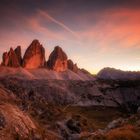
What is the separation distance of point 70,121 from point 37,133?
2429cm

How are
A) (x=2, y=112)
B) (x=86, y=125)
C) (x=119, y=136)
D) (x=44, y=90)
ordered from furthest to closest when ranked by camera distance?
(x=44, y=90)
(x=86, y=125)
(x=2, y=112)
(x=119, y=136)

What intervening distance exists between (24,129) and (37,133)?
220 centimetres

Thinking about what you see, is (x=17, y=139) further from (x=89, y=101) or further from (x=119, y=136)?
(x=89, y=101)

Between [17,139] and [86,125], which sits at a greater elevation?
[17,139]

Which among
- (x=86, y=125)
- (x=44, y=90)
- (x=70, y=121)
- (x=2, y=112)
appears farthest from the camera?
(x=44, y=90)

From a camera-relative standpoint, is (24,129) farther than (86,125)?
No

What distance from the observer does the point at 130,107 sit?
642 ft

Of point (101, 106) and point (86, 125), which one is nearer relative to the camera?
point (86, 125)

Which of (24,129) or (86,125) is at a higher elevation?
(24,129)

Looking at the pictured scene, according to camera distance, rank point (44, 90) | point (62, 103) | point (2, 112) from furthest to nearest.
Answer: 1. point (44, 90)
2. point (62, 103)
3. point (2, 112)

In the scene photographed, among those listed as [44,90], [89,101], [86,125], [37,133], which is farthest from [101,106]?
[37,133]

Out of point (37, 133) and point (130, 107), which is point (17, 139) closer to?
point (37, 133)

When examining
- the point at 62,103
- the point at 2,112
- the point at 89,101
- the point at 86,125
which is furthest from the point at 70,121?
the point at 89,101

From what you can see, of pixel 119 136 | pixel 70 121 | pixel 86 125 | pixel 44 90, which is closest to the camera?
pixel 119 136
